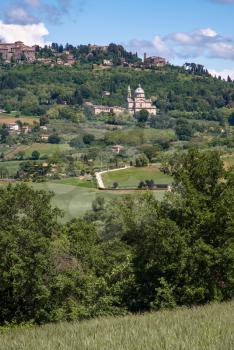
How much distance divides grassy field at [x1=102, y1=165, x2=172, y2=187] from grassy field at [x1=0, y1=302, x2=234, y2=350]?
5962 centimetres

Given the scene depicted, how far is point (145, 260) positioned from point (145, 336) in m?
8.31

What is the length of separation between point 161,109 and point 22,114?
4752 cm

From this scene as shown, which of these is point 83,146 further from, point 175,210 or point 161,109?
point 175,210

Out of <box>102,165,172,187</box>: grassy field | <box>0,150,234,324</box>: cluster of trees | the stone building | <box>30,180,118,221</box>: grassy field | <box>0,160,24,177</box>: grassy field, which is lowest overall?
<box>0,160,24,177</box>: grassy field

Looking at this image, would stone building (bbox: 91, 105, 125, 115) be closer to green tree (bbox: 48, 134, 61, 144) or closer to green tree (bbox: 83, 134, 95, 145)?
green tree (bbox: 83, 134, 95, 145)

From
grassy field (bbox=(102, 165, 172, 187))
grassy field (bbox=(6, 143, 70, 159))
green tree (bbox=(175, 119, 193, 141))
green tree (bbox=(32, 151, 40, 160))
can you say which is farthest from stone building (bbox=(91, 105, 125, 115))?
grassy field (bbox=(102, 165, 172, 187))

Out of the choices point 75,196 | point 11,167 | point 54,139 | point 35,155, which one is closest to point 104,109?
point 54,139

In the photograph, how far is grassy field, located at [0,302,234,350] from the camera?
7008 mm

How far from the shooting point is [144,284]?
1570cm

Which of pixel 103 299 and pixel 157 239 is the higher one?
pixel 157 239

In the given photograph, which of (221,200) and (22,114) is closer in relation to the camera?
(221,200)

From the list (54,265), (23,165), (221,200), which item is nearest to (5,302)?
(54,265)

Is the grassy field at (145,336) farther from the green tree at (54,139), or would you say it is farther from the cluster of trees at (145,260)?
the green tree at (54,139)

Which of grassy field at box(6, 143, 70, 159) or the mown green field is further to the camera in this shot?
grassy field at box(6, 143, 70, 159)
